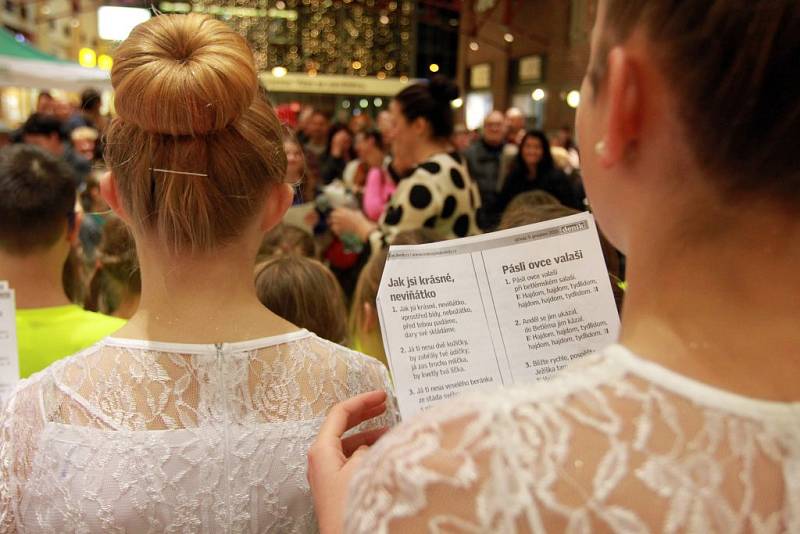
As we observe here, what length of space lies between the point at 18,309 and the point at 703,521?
169 centimetres

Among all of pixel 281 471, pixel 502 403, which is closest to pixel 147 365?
pixel 281 471

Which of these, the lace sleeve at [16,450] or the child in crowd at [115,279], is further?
the child in crowd at [115,279]

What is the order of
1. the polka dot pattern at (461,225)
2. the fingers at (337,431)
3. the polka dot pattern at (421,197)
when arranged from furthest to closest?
the polka dot pattern at (461,225), the polka dot pattern at (421,197), the fingers at (337,431)

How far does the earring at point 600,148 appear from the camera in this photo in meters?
0.56

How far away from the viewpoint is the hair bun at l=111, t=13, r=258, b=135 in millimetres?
977

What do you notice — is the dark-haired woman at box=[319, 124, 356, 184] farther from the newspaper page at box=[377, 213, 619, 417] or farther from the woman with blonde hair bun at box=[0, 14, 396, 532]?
the newspaper page at box=[377, 213, 619, 417]

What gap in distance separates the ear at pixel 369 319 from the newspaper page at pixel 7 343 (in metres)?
0.86

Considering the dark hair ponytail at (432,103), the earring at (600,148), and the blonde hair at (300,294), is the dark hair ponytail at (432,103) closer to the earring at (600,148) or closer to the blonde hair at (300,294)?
the blonde hair at (300,294)

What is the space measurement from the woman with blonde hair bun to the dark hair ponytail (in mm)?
2034

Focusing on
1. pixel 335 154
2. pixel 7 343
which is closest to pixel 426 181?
pixel 7 343

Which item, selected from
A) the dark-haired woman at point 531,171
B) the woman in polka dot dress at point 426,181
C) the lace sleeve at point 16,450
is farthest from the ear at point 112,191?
the dark-haired woman at point 531,171

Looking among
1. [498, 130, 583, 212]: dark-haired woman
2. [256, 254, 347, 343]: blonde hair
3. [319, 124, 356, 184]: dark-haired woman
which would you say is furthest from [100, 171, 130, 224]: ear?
[319, 124, 356, 184]: dark-haired woman

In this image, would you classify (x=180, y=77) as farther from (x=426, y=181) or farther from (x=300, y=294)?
(x=426, y=181)

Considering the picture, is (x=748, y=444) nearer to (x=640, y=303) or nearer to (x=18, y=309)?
(x=640, y=303)
